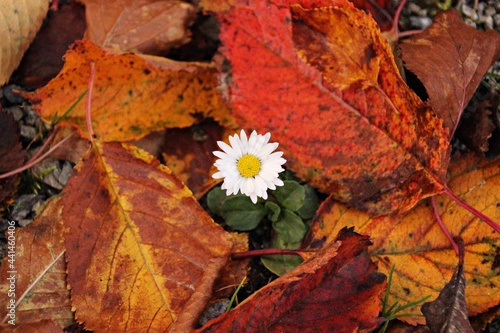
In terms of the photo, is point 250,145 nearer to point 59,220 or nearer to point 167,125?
point 167,125

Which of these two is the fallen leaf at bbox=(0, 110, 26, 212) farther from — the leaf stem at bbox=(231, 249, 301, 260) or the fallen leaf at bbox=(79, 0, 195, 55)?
the leaf stem at bbox=(231, 249, 301, 260)

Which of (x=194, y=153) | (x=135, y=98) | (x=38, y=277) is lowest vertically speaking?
(x=38, y=277)

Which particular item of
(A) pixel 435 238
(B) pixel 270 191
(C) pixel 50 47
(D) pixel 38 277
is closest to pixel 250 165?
(B) pixel 270 191

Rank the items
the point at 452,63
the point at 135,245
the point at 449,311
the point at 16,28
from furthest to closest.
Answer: the point at 16,28, the point at 452,63, the point at 135,245, the point at 449,311

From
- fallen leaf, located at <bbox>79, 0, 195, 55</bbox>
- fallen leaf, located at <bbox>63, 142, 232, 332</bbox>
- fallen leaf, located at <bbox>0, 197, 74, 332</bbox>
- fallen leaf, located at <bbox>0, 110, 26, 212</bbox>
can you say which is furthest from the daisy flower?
fallen leaf, located at <bbox>0, 110, 26, 212</bbox>

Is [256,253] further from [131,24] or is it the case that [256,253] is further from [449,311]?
[131,24]

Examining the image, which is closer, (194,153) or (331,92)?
(331,92)

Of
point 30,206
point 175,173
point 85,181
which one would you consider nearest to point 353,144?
point 175,173
